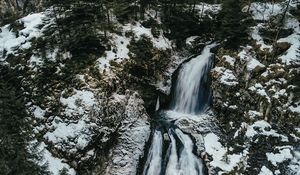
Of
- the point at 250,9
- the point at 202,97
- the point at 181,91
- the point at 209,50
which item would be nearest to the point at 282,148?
the point at 202,97

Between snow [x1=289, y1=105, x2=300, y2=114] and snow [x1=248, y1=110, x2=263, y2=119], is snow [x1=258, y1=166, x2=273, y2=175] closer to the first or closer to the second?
snow [x1=248, y1=110, x2=263, y2=119]

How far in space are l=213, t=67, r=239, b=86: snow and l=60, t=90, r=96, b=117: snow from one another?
408 inches

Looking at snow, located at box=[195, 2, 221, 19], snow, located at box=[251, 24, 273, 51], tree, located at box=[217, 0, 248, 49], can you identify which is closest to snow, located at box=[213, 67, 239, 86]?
tree, located at box=[217, 0, 248, 49]

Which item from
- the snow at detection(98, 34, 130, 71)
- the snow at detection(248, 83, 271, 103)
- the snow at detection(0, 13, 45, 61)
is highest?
the snow at detection(0, 13, 45, 61)

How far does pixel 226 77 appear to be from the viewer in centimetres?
2572

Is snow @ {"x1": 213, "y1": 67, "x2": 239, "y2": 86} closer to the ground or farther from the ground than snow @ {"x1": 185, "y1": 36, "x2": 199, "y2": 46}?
closer to the ground

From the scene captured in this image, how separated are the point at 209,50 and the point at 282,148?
37.5 ft

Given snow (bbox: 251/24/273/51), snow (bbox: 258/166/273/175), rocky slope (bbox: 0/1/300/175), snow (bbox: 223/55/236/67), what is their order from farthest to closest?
snow (bbox: 251/24/273/51) < snow (bbox: 223/55/236/67) < rocky slope (bbox: 0/1/300/175) < snow (bbox: 258/166/273/175)

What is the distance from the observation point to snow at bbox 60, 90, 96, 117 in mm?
23475

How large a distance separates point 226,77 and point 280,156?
24.5ft

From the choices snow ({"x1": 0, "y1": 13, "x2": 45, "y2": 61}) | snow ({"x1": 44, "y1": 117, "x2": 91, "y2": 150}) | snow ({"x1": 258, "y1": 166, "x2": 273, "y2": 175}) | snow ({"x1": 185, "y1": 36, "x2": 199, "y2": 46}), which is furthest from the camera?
snow ({"x1": 185, "y1": 36, "x2": 199, "y2": 46})

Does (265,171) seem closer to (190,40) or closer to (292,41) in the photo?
(292,41)

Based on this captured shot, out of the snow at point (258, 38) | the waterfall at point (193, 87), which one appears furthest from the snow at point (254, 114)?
the snow at point (258, 38)

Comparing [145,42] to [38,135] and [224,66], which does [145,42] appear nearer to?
[224,66]
